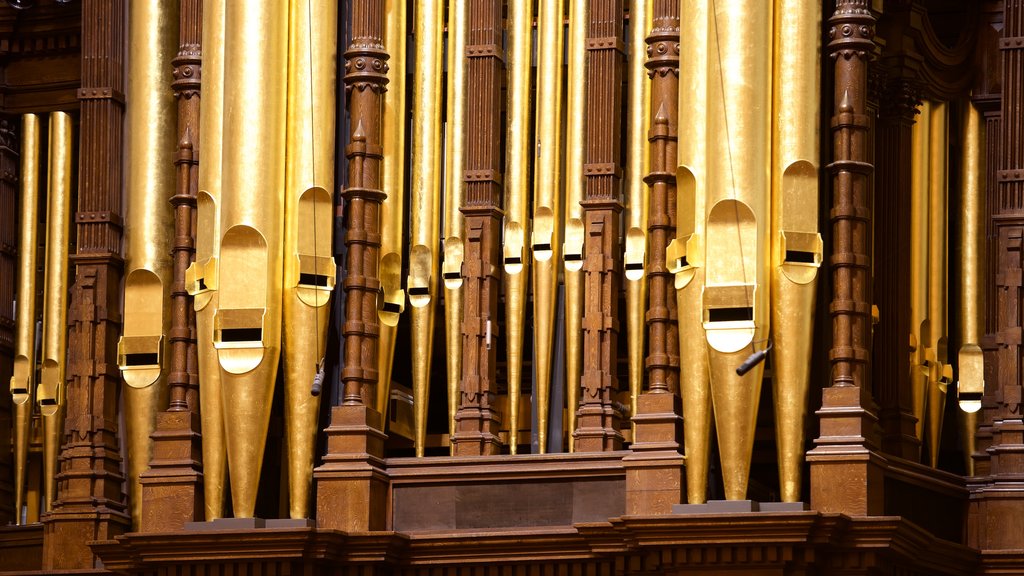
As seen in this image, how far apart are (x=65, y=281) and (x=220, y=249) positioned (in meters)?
3.92

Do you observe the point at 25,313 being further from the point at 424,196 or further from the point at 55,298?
the point at 424,196

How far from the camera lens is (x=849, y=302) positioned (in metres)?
20.5

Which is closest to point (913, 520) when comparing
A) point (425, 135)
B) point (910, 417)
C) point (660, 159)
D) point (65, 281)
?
point (910, 417)

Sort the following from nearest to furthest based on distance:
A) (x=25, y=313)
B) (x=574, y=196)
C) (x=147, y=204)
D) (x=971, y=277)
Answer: (x=574, y=196), (x=971, y=277), (x=147, y=204), (x=25, y=313)

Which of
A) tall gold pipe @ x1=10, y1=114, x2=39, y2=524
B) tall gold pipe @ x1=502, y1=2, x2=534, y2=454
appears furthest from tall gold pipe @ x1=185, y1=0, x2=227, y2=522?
tall gold pipe @ x1=10, y1=114, x2=39, y2=524

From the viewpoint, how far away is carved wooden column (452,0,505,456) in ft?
72.0

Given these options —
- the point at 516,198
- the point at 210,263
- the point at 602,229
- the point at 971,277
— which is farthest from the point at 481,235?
the point at 971,277

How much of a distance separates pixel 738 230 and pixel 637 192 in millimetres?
1834

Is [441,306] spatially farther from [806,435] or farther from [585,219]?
[806,435]

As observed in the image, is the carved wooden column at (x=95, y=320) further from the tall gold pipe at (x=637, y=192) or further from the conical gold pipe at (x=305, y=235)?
the tall gold pipe at (x=637, y=192)

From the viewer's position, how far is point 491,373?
72.6 ft

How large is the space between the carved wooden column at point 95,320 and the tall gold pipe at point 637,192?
4.62 meters

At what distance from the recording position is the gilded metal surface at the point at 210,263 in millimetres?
21984

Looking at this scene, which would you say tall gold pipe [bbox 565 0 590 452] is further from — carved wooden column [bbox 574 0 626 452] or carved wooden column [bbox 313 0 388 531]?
carved wooden column [bbox 313 0 388 531]
